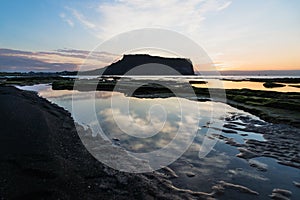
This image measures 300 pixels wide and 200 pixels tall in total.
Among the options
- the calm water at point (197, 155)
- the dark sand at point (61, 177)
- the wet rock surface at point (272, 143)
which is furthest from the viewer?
the wet rock surface at point (272, 143)

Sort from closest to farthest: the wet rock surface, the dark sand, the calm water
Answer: the dark sand < the calm water < the wet rock surface

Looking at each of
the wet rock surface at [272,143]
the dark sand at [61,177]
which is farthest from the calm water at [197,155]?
the dark sand at [61,177]

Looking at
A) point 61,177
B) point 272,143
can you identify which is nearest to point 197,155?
point 272,143

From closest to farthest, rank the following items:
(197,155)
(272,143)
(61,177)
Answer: (61,177) → (197,155) → (272,143)

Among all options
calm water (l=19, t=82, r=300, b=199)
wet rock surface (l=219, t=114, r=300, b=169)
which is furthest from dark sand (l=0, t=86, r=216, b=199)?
wet rock surface (l=219, t=114, r=300, b=169)

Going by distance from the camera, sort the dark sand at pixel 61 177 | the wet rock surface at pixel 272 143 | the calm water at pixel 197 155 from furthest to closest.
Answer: the wet rock surface at pixel 272 143 → the calm water at pixel 197 155 → the dark sand at pixel 61 177

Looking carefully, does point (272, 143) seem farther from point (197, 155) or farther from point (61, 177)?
point (61, 177)

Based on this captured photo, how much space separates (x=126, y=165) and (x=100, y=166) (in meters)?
1.33

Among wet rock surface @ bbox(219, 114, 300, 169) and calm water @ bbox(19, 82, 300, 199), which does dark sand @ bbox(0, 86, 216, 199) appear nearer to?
calm water @ bbox(19, 82, 300, 199)

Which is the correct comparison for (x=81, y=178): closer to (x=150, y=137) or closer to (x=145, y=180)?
(x=145, y=180)

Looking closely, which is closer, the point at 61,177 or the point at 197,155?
the point at 61,177

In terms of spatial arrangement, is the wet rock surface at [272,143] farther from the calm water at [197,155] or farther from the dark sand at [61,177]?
the dark sand at [61,177]

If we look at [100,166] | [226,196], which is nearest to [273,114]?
[226,196]

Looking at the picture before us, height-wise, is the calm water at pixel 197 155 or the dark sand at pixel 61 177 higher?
the dark sand at pixel 61 177
